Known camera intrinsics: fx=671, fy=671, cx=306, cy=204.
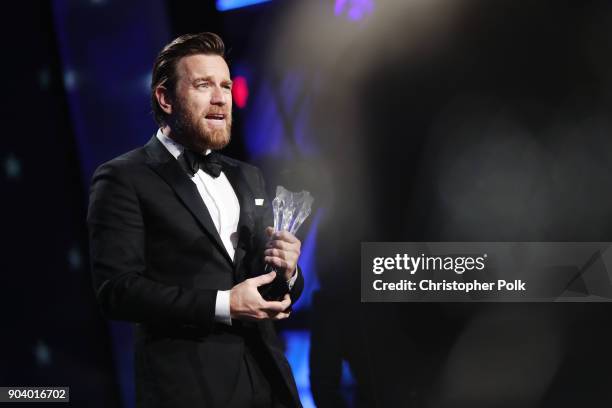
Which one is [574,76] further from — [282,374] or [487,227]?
[282,374]

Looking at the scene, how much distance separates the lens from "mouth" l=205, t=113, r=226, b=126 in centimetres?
183

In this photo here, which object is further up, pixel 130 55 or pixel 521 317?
pixel 130 55

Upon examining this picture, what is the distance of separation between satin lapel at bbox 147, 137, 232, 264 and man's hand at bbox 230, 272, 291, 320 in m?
0.16

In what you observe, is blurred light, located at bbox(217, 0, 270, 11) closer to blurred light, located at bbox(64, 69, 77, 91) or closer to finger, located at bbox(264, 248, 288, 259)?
blurred light, located at bbox(64, 69, 77, 91)

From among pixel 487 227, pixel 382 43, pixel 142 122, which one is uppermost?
pixel 382 43

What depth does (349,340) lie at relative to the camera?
10.4 feet

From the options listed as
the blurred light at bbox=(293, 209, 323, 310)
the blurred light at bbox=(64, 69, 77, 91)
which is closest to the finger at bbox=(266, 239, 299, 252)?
the blurred light at bbox=(293, 209, 323, 310)

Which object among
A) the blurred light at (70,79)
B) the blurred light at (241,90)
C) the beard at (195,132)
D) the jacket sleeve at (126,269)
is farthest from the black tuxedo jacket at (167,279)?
the blurred light at (70,79)

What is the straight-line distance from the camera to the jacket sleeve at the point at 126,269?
1565 millimetres

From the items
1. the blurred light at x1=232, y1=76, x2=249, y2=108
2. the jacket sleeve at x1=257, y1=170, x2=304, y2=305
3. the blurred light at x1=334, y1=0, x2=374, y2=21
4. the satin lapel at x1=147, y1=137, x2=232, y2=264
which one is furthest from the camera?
the blurred light at x1=232, y1=76, x2=249, y2=108

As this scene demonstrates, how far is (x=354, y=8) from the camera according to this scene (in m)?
3.15

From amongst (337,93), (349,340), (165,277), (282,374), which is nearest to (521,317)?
(349,340)

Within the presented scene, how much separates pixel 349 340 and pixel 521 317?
78 cm

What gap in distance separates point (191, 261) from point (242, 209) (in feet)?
0.75
